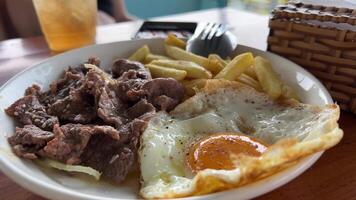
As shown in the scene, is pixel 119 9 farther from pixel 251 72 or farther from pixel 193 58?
pixel 251 72

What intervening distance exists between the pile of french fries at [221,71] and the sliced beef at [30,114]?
47 centimetres

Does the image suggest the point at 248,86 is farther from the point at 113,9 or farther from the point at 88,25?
the point at 113,9

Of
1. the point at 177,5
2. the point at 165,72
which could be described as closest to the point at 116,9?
the point at 177,5

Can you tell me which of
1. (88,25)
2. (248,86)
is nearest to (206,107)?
(248,86)

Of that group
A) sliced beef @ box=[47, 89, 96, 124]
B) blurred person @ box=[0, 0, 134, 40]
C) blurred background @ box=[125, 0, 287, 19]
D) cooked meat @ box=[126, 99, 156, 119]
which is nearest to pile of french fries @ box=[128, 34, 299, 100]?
cooked meat @ box=[126, 99, 156, 119]

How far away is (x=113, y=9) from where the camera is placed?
13.8 ft

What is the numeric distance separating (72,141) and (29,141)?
14 cm

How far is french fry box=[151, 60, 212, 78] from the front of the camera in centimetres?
151

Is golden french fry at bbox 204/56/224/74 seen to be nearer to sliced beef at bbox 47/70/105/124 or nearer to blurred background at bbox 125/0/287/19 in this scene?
sliced beef at bbox 47/70/105/124

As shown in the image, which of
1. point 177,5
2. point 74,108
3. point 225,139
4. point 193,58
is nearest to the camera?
point 225,139

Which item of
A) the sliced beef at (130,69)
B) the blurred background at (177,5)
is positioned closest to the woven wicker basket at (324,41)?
the sliced beef at (130,69)

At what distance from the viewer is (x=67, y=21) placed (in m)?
2.17

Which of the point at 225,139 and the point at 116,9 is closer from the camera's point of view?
the point at 225,139

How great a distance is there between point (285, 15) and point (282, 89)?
1.03 ft
